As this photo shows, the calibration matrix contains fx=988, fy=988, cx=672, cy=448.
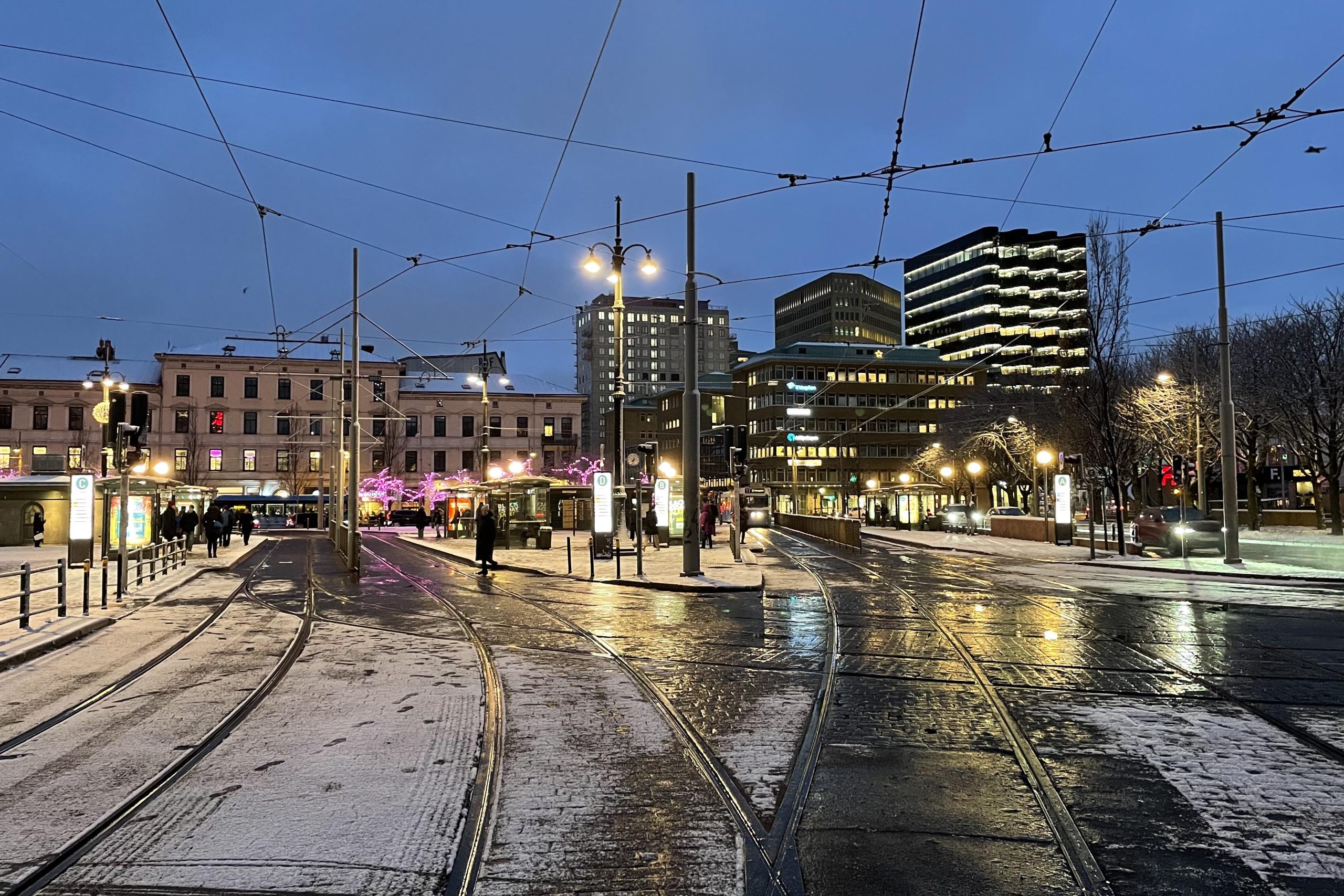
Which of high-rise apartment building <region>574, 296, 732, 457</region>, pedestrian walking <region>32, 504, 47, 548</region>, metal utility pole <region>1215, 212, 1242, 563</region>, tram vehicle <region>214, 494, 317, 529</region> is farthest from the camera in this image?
high-rise apartment building <region>574, 296, 732, 457</region>

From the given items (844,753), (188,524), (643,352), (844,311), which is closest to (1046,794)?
(844,753)

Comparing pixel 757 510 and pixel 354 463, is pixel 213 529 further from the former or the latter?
pixel 757 510

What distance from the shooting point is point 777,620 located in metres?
14.9

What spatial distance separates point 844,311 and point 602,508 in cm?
13802

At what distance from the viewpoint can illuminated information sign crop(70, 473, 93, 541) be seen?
2317 cm

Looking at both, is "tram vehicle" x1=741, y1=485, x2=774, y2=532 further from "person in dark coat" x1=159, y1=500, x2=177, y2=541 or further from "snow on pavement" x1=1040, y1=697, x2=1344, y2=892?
"snow on pavement" x1=1040, y1=697, x2=1344, y2=892

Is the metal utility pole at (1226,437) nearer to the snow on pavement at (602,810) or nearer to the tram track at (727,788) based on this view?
the tram track at (727,788)

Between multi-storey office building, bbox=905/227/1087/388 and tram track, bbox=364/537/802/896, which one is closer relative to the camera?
tram track, bbox=364/537/802/896

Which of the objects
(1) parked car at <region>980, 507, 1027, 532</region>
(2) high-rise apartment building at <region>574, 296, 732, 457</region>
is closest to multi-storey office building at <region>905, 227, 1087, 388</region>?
(2) high-rise apartment building at <region>574, 296, 732, 457</region>

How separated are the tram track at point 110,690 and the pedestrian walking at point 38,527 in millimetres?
25532

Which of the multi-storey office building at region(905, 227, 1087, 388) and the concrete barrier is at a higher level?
the multi-storey office building at region(905, 227, 1087, 388)

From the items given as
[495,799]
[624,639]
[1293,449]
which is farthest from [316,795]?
[1293,449]

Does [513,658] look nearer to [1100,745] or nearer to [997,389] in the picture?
[1100,745]

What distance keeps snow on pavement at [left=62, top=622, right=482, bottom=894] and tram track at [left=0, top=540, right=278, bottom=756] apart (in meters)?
1.54
